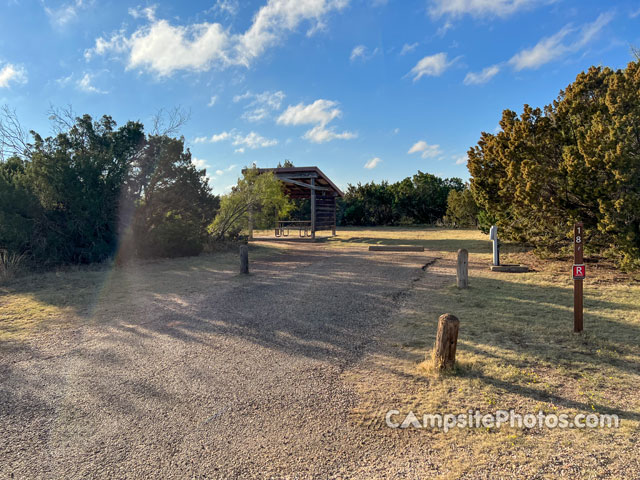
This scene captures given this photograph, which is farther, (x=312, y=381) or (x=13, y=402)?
(x=312, y=381)

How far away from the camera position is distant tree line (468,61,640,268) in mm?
6770

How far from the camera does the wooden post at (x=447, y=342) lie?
3.28 m

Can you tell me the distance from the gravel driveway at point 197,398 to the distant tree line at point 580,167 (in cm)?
517

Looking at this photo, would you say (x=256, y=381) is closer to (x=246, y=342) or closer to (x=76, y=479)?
(x=246, y=342)

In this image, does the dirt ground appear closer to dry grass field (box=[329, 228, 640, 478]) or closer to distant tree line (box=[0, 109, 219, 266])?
dry grass field (box=[329, 228, 640, 478])

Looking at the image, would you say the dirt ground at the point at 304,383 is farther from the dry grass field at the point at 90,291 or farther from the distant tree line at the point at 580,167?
the distant tree line at the point at 580,167

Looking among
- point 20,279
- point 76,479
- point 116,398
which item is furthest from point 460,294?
point 20,279

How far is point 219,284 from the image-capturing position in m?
7.62

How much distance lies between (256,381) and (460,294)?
4400mm

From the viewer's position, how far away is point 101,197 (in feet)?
32.4

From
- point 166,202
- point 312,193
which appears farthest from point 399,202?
point 166,202

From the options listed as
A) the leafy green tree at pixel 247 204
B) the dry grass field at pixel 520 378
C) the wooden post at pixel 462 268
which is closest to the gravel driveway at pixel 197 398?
the dry grass field at pixel 520 378

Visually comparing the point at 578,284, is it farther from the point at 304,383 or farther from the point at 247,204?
the point at 247,204

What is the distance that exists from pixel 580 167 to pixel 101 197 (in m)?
11.6
